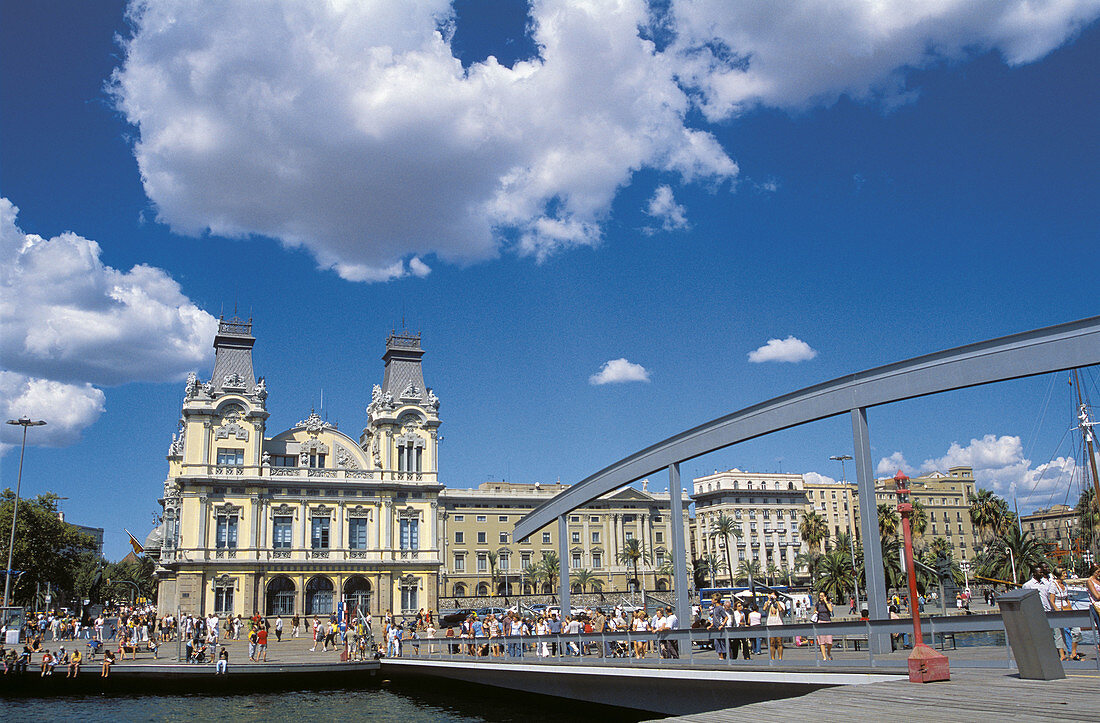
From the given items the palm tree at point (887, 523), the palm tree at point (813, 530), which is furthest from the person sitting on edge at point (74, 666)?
the palm tree at point (813, 530)

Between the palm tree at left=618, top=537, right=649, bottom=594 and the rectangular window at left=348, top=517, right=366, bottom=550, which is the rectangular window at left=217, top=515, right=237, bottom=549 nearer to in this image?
the rectangular window at left=348, top=517, right=366, bottom=550

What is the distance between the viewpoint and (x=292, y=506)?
2431 inches

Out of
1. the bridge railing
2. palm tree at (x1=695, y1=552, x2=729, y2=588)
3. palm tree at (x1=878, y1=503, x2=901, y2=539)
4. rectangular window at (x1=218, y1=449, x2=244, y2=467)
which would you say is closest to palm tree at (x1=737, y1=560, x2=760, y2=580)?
palm tree at (x1=695, y1=552, x2=729, y2=588)

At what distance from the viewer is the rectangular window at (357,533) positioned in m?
63.1

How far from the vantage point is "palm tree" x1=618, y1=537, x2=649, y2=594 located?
91.9 m

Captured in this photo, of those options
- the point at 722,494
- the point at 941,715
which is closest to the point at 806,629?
the point at 941,715

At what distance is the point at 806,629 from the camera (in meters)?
15.5

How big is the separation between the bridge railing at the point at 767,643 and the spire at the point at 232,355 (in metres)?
41.2

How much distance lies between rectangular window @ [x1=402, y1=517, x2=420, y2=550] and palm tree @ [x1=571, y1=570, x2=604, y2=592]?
30786 millimetres

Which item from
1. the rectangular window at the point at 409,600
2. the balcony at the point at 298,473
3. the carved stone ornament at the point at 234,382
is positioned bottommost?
the rectangular window at the point at 409,600

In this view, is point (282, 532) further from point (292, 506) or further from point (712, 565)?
point (712, 565)

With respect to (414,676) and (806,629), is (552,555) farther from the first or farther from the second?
(806,629)

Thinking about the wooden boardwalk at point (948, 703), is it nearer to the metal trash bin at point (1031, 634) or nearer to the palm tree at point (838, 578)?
the metal trash bin at point (1031, 634)

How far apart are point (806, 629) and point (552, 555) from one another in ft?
245
